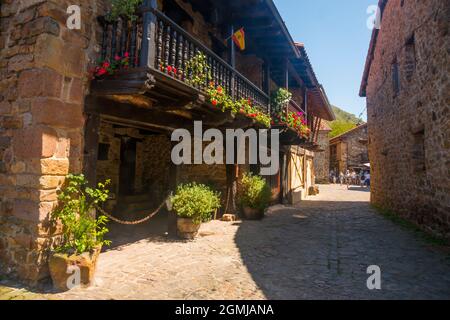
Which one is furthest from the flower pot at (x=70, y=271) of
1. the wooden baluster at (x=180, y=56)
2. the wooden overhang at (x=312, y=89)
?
the wooden overhang at (x=312, y=89)

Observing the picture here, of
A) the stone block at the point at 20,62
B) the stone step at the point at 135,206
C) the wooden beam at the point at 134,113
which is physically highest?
the stone block at the point at 20,62

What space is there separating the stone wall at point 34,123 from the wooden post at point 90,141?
19cm

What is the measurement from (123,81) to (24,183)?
195 centimetres

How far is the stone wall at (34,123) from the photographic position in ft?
12.6

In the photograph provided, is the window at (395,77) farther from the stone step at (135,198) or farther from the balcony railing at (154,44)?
the stone step at (135,198)

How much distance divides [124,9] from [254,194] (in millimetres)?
6100

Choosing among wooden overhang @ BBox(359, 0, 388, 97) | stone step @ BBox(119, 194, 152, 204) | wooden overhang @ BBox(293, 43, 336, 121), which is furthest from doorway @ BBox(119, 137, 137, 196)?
wooden overhang @ BBox(359, 0, 388, 97)

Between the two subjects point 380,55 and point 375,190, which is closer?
point 380,55

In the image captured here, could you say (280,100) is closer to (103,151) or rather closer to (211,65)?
(211,65)

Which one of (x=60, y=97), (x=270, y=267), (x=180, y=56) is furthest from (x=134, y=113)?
(x=270, y=267)

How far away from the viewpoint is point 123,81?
4.33 m

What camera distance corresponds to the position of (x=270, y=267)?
4516mm

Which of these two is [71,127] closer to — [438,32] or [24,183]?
[24,183]

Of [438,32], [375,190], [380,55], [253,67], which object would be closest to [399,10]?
[380,55]
